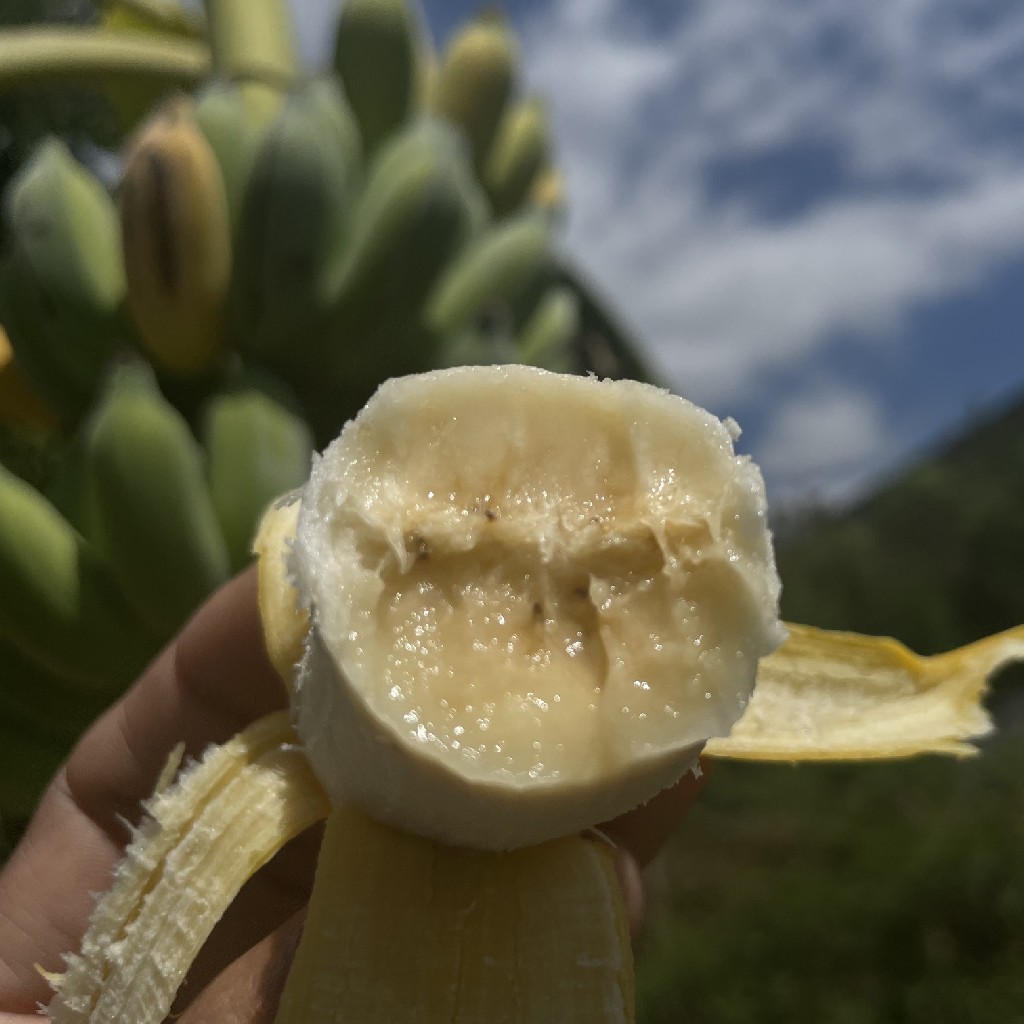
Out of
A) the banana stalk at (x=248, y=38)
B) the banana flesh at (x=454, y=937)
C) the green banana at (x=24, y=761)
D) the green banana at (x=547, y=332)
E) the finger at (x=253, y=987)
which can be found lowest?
the green banana at (x=24, y=761)

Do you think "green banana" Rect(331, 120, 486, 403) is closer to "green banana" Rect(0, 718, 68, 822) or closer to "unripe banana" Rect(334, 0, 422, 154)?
"unripe banana" Rect(334, 0, 422, 154)

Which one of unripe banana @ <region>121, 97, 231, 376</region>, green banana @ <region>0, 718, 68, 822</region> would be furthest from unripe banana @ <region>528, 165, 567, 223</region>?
green banana @ <region>0, 718, 68, 822</region>

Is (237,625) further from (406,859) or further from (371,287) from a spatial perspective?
(371,287)

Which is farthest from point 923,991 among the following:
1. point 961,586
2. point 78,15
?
point 961,586

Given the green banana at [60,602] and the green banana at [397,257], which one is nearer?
the green banana at [60,602]

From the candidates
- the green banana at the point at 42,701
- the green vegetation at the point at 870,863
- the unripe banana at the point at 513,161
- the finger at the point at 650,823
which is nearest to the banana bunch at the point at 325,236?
the unripe banana at the point at 513,161

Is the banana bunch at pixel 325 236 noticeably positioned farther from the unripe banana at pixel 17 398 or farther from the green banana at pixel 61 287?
the unripe banana at pixel 17 398
